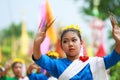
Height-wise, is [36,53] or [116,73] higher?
[36,53]

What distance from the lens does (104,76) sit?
6.27 meters

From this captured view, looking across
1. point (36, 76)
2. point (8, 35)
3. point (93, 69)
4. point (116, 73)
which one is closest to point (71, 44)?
point (93, 69)

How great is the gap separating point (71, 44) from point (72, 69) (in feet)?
0.99

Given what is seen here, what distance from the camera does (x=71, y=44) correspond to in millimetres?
6250

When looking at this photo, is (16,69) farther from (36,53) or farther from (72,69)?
(36,53)

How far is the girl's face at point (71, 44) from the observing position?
6266mm

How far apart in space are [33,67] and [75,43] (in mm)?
3616

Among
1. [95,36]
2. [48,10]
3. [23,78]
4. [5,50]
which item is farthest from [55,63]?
[5,50]

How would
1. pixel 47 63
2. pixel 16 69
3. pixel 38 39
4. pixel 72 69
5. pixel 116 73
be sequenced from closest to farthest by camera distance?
pixel 38 39 < pixel 47 63 < pixel 72 69 < pixel 16 69 < pixel 116 73

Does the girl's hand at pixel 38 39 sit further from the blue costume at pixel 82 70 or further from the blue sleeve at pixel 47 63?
the blue costume at pixel 82 70

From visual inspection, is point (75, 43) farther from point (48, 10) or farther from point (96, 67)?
point (48, 10)

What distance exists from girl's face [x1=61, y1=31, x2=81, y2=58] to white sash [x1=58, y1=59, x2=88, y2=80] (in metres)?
0.11

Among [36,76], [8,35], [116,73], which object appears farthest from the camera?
[8,35]

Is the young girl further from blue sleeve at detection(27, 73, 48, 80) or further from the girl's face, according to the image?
blue sleeve at detection(27, 73, 48, 80)
